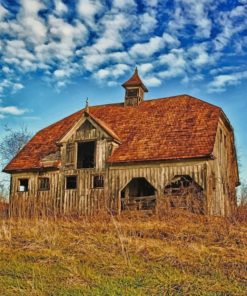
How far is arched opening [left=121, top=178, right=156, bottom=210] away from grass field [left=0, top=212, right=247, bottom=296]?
703cm

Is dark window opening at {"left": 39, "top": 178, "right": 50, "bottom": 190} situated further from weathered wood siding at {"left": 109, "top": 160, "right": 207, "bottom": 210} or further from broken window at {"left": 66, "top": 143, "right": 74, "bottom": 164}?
weathered wood siding at {"left": 109, "top": 160, "right": 207, "bottom": 210}

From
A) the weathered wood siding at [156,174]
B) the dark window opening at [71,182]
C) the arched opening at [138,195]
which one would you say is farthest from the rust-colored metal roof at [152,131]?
the arched opening at [138,195]

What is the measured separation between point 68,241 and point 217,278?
5.16 meters

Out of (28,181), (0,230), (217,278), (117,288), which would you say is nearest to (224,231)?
(217,278)

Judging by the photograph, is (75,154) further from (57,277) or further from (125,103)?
(57,277)

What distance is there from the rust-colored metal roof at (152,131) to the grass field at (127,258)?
7.56m

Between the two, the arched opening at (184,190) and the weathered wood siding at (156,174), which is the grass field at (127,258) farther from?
the weathered wood siding at (156,174)

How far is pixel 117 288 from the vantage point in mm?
10102

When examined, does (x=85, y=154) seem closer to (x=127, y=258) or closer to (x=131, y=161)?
(x=131, y=161)

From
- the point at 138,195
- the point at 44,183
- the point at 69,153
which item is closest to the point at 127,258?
the point at 138,195

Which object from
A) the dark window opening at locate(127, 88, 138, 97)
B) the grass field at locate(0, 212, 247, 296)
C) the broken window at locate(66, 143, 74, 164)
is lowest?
the grass field at locate(0, 212, 247, 296)

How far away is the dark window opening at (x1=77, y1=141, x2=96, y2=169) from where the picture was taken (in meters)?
27.3

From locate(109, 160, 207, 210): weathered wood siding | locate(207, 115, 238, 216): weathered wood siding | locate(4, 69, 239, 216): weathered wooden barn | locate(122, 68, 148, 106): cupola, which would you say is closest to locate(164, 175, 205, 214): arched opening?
locate(4, 69, 239, 216): weathered wooden barn

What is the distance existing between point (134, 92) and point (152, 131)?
551 cm
